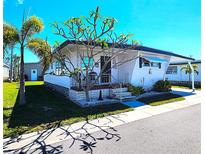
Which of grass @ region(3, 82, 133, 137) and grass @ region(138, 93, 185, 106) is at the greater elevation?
grass @ region(138, 93, 185, 106)

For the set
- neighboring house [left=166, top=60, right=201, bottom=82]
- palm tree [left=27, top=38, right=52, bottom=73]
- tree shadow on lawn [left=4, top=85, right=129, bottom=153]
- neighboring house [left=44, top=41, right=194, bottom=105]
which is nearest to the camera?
tree shadow on lawn [left=4, top=85, right=129, bottom=153]

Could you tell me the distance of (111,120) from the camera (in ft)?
20.1

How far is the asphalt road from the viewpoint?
12.2ft

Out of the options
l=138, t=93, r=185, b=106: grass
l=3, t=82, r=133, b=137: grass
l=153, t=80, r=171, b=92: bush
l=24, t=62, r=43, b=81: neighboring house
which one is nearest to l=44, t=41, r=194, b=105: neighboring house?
l=153, t=80, r=171, b=92: bush

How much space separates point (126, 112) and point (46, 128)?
147 inches

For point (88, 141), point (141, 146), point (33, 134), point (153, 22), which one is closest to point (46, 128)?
point (33, 134)

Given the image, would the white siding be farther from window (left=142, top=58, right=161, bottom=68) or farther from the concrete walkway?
the concrete walkway

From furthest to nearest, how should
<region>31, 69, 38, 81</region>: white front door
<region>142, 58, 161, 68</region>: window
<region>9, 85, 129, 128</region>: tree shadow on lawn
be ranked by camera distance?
<region>31, 69, 38, 81</region>: white front door < <region>142, 58, 161, 68</region>: window < <region>9, 85, 129, 128</region>: tree shadow on lawn

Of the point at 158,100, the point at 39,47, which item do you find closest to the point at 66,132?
the point at 39,47

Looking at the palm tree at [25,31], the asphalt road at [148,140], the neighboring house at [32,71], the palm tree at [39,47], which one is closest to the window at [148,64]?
the asphalt road at [148,140]

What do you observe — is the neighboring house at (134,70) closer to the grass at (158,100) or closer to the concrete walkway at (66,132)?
the grass at (158,100)

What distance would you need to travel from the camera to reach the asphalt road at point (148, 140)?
3.73 meters

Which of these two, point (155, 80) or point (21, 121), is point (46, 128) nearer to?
point (21, 121)

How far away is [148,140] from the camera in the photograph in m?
4.26
